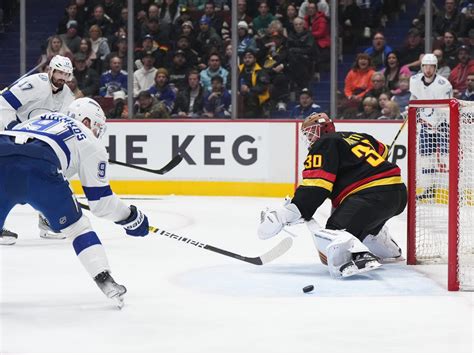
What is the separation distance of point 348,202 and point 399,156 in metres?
3.92

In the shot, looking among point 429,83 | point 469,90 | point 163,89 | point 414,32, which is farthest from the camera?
point 163,89

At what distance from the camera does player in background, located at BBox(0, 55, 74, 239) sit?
545 cm

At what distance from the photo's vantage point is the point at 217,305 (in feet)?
12.5

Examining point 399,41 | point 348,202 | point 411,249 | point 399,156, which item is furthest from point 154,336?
point 399,41

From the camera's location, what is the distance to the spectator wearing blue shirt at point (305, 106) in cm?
864

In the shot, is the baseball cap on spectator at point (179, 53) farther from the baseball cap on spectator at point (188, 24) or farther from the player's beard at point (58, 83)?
the player's beard at point (58, 83)

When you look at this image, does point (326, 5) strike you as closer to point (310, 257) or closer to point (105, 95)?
point (105, 95)

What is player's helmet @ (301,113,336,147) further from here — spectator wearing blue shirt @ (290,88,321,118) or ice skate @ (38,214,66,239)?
spectator wearing blue shirt @ (290,88,321,118)

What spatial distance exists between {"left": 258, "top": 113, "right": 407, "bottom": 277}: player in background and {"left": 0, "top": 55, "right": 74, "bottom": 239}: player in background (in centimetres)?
162

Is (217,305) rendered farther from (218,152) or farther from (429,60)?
(218,152)

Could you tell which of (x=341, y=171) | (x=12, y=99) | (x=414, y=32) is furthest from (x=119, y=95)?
(x=341, y=171)

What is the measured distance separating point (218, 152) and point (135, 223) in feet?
15.6

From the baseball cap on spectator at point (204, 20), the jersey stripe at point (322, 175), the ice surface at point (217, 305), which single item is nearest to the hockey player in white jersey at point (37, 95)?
the ice surface at point (217, 305)

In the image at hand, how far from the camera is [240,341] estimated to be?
10.5 ft
